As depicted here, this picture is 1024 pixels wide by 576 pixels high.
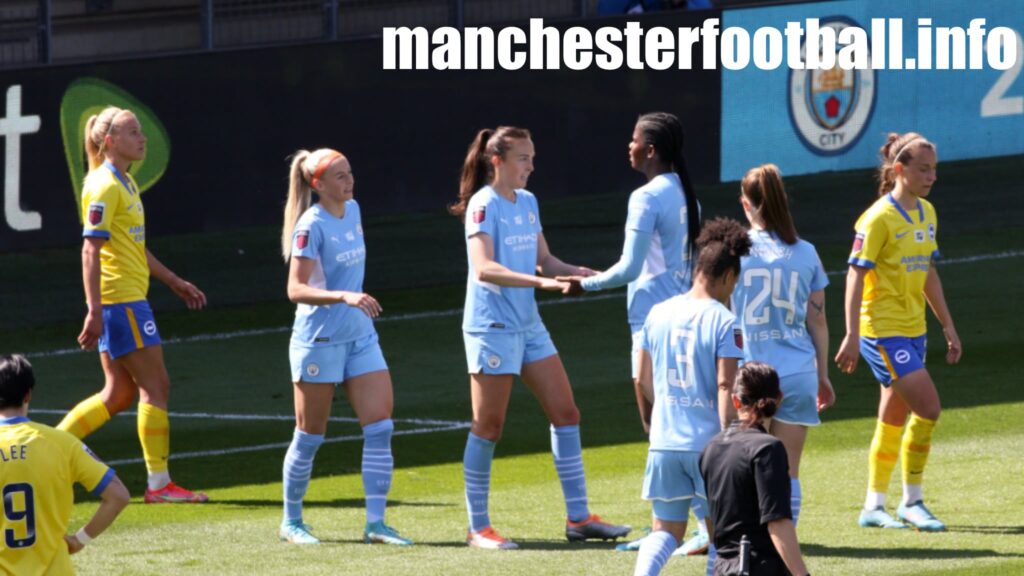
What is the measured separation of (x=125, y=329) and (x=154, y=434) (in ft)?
2.08

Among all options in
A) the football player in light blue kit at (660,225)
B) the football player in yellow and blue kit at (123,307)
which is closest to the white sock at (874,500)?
the football player in light blue kit at (660,225)

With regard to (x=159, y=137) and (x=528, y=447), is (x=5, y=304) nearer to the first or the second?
(x=159, y=137)

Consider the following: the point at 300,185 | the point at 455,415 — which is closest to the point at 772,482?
the point at 300,185

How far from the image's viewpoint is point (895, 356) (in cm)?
1080

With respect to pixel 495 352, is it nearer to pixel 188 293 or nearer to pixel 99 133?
pixel 188 293

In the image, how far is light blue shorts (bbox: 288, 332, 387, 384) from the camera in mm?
10422

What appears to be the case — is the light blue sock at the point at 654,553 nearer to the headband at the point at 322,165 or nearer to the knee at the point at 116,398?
the headband at the point at 322,165

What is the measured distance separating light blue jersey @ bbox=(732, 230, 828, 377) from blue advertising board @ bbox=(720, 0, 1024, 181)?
46.2ft

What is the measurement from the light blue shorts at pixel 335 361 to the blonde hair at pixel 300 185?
0.50 metres

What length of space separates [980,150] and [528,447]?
13.5 meters

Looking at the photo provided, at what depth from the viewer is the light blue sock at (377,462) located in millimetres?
10398

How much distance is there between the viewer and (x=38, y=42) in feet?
64.3

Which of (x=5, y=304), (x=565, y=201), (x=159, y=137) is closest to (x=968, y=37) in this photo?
(x=565, y=201)

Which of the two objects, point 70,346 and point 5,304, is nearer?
point 70,346
